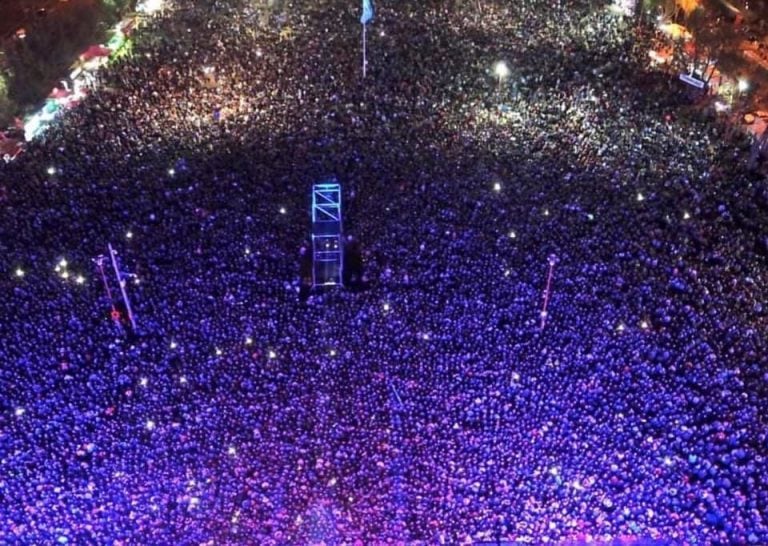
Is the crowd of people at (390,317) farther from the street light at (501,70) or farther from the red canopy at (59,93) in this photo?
the red canopy at (59,93)

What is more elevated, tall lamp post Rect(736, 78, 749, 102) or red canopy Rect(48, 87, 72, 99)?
tall lamp post Rect(736, 78, 749, 102)

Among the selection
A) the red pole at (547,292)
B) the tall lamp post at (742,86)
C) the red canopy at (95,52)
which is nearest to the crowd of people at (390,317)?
the red pole at (547,292)

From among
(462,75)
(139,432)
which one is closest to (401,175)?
(462,75)

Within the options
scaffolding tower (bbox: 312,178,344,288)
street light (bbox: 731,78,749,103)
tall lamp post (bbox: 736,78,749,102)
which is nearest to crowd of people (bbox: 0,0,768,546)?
scaffolding tower (bbox: 312,178,344,288)

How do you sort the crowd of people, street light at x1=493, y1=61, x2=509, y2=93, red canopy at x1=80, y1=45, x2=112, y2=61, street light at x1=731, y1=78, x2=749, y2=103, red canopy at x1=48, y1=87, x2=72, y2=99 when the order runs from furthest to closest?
red canopy at x1=80, y1=45, x2=112, y2=61
street light at x1=493, y1=61, x2=509, y2=93
red canopy at x1=48, y1=87, x2=72, y2=99
street light at x1=731, y1=78, x2=749, y2=103
the crowd of people

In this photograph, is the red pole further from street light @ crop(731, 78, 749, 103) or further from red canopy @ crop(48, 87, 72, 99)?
red canopy @ crop(48, 87, 72, 99)

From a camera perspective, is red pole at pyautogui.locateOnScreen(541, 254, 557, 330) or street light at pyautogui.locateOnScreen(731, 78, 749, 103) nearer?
red pole at pyautogui.locateOnScreen(541, 254, 557, 330)

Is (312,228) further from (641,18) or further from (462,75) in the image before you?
(641,18)
